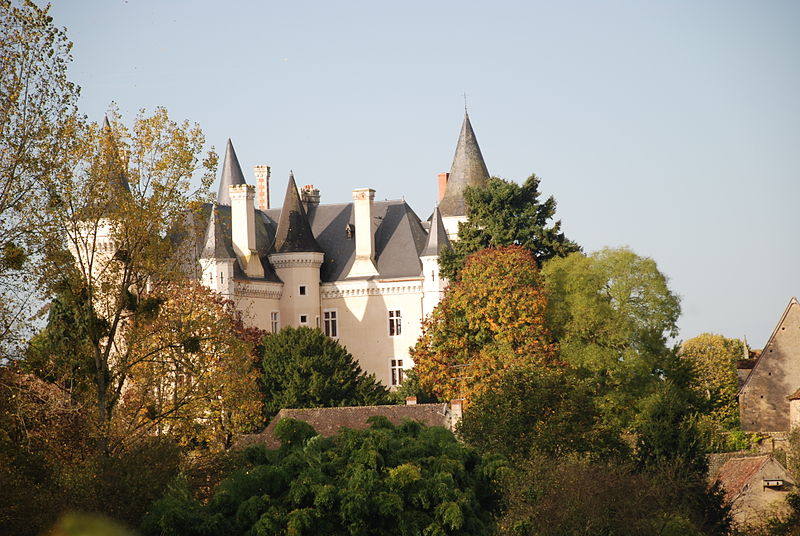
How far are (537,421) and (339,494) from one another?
16.6m

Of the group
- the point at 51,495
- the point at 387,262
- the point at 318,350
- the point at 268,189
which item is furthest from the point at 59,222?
the point at 268,189

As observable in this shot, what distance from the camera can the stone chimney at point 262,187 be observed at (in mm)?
89562

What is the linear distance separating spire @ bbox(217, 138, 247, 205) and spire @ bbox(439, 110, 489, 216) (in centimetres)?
1454

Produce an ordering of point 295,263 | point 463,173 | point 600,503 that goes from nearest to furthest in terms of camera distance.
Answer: point 600,503, point 295,263, point 463,173

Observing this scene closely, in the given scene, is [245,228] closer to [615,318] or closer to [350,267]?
[350,267]

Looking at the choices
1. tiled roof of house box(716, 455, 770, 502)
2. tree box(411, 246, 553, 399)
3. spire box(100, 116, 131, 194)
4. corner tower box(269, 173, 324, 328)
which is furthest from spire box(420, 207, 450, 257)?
spire box(100, 116, 131, 194)

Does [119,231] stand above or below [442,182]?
below

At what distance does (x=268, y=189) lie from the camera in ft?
297

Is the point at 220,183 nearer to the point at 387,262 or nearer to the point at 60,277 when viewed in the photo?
the point at 387,262

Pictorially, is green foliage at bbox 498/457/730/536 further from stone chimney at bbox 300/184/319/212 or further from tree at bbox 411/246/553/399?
stone chimney at bbox 300/184/319/212

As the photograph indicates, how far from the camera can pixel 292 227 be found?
3078 inches

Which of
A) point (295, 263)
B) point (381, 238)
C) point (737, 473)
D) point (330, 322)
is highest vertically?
point (381, 238)

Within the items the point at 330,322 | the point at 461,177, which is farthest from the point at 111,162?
the point at 461,177

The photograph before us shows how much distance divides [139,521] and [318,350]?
35.2 m
